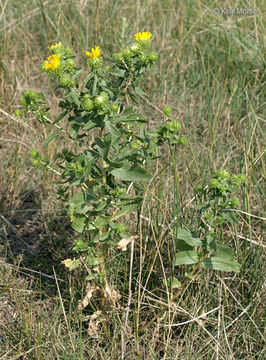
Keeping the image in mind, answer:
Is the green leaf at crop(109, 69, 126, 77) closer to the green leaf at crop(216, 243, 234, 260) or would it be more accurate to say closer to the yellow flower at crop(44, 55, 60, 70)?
the yellow flower at crop(44, 55, 60, 70)

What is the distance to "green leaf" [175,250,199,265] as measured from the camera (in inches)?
71.9

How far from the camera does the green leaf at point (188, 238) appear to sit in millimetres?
1810

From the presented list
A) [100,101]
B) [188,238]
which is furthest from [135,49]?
[188,238]

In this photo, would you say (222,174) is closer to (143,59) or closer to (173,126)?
(173,126)

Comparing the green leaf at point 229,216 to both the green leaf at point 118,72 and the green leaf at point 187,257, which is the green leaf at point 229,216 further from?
the green leaf at point 118,72

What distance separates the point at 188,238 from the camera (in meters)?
1.83

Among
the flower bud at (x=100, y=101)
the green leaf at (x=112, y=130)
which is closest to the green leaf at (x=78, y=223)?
the green leaf at (x=112, y=130)

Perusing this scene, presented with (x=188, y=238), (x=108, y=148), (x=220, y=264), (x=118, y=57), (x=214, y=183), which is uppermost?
(x=118, y=57)

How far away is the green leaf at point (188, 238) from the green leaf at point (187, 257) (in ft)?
0.19

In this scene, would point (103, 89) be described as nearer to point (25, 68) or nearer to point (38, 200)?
point (38, 200)

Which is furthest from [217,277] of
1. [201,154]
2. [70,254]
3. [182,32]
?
[182,32]

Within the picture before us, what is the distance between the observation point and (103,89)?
162 cm

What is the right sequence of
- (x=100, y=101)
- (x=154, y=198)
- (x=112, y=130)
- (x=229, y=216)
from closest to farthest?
(x=100, y=101) → (x=112, y=130) → (x=229, y=216) → (x=154, y=198)

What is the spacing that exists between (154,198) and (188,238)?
57cm
